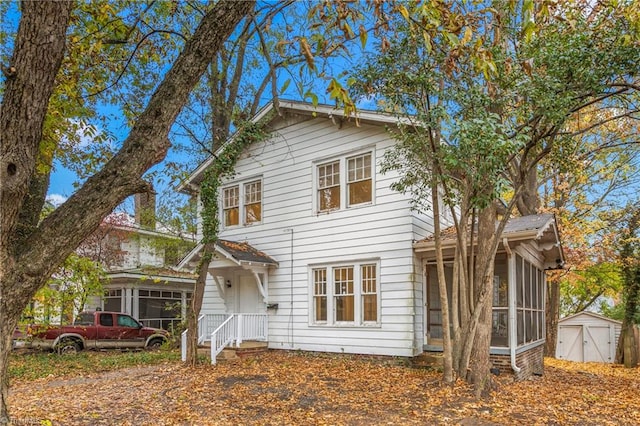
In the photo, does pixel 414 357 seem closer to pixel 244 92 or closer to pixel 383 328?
pixel 383 328

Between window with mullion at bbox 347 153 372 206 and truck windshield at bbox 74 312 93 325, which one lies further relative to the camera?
truck windshield at bbox 74 312 93 325

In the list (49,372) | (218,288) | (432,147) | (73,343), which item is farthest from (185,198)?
(432,147)

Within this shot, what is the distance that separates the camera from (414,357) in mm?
10734

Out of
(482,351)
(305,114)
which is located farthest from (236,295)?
(482,351)

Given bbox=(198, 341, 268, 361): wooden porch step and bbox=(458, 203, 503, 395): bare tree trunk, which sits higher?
bbox=(458, 203, 503, 395): bare tree trunk

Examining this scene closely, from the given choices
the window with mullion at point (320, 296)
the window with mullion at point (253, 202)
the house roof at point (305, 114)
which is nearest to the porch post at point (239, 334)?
the window with mullion at point (320, 296)

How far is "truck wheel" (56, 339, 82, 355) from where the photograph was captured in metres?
14.8

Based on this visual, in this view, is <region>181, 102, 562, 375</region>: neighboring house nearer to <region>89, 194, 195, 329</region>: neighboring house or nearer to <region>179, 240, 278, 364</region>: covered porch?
<region>179, 240, 278, 364</region>: covered porch

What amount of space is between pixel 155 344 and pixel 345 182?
10451 millimetres

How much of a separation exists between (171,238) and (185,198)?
5.45m

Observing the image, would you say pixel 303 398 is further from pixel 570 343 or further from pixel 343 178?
pixel 570 343

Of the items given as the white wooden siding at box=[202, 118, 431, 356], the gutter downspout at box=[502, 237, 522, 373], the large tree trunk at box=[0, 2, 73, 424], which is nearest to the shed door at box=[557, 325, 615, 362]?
the gutter downspout at box=[502, 237, 522, 373]

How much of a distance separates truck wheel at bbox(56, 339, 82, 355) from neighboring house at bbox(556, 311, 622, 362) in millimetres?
19643

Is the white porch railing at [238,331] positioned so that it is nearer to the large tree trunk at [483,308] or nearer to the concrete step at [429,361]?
the concrete step at [429,361]
